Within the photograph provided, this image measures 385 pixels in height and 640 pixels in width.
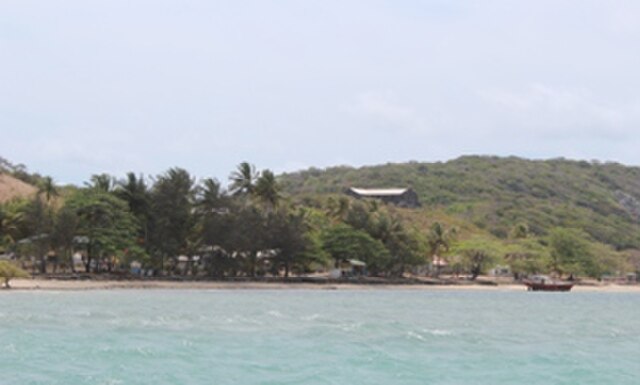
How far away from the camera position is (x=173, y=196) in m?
83.7

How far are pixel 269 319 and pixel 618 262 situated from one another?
85.9 metres

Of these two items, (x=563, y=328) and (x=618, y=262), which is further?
(x=618, y=262)

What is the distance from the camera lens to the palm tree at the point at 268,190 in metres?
91.9

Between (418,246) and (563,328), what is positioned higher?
(418,246)

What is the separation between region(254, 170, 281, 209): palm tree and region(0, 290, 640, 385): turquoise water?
37726 millimetres

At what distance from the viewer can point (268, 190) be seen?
92.5 metres

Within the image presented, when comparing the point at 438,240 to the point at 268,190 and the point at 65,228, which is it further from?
the point at 65,228

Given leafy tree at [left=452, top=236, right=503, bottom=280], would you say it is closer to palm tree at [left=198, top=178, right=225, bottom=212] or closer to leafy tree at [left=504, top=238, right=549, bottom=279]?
leafy tree at [left=504, top=238, right=549, bottom=279]

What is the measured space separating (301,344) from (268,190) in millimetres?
60605

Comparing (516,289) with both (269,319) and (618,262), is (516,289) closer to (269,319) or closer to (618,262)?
(618,262)

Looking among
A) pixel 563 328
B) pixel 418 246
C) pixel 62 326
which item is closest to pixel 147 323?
pixel 62 326

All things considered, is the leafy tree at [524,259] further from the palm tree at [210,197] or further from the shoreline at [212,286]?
the palm tree at [210,197]

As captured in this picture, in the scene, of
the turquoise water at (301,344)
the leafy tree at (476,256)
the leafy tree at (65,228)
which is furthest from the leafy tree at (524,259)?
the turquoise water at (301,344)

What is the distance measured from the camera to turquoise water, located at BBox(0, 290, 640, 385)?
25000mm
